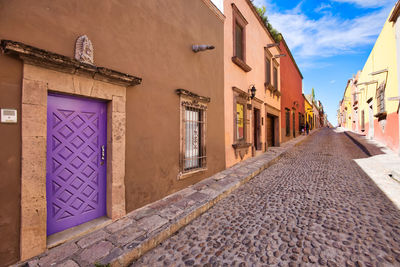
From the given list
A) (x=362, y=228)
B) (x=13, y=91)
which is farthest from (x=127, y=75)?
(x=362, y=228)

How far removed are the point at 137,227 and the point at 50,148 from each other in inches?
68.4

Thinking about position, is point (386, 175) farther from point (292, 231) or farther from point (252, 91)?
point (252, 91)

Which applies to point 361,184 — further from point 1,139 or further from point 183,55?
point 1,139

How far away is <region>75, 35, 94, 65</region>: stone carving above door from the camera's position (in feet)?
8.72

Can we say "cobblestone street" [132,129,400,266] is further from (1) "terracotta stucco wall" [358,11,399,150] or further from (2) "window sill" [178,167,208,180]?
(1) "terracotta stucco wall" [358,11,399,150]

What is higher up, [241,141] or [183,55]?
[183,55]

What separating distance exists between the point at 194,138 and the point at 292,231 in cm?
338

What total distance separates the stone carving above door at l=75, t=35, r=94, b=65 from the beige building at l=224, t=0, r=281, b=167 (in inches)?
191

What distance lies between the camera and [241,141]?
25.7 ft

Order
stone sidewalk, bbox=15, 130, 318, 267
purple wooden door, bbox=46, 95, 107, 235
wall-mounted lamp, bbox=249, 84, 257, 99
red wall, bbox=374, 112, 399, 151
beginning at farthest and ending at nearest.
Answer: wall-mounted lamp, bbox=249, 84, 257, 99, red wall, bbox=374, 112, 399, 151, purple wooden door, bbox=46, 95, 107, 235, stone sidewalk, bbox=15, 130, 318, 267

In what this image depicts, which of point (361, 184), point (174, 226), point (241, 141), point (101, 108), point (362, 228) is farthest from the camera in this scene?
point (241, 141)

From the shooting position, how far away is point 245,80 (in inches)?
326

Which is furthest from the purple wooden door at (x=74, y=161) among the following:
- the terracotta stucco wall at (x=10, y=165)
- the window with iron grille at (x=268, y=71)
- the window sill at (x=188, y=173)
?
the window with iron grille at (x=268, y=71)

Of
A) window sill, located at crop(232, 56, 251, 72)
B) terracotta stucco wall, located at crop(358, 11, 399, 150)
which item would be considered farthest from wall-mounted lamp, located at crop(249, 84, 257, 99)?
terracotta stucco wall, located at crop(358, 11, 399, 150)
